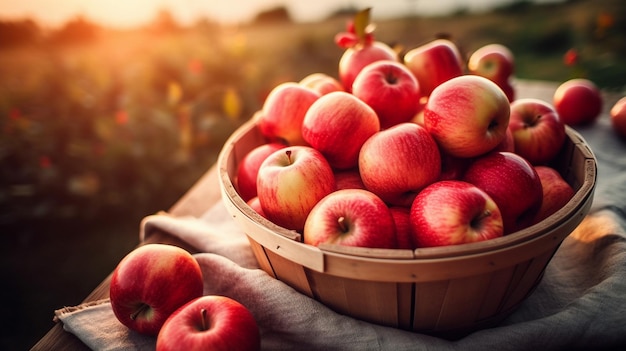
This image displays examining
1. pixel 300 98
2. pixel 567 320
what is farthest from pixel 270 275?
pixel 567 320

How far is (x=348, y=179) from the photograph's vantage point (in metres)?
1.47

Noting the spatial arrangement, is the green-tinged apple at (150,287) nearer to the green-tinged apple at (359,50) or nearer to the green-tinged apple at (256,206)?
the green-tinged apple at (256,206)

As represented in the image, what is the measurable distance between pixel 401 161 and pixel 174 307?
0.77 meters

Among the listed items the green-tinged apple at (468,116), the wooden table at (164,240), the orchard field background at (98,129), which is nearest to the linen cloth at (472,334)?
the wooden table at (164,240)

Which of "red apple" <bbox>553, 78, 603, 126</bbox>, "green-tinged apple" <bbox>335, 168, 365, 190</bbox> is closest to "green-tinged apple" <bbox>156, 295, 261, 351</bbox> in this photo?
"green-tinged apple" <bbox>335, 168, 365, 190</bbox>

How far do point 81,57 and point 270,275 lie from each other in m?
2.62

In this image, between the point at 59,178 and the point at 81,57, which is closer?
the point at 59,178

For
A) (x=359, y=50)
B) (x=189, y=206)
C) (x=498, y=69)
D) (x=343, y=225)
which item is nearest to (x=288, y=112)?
(x=359, y=50)

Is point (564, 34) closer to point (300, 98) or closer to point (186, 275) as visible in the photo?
point (300, 98)

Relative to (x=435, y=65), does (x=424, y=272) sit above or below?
below

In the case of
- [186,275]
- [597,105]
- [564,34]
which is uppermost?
[186,275]

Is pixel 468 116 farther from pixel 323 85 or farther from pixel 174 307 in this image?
pixel 174 307

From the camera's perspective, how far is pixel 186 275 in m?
1.33

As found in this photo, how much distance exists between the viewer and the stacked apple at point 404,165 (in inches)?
45.8
